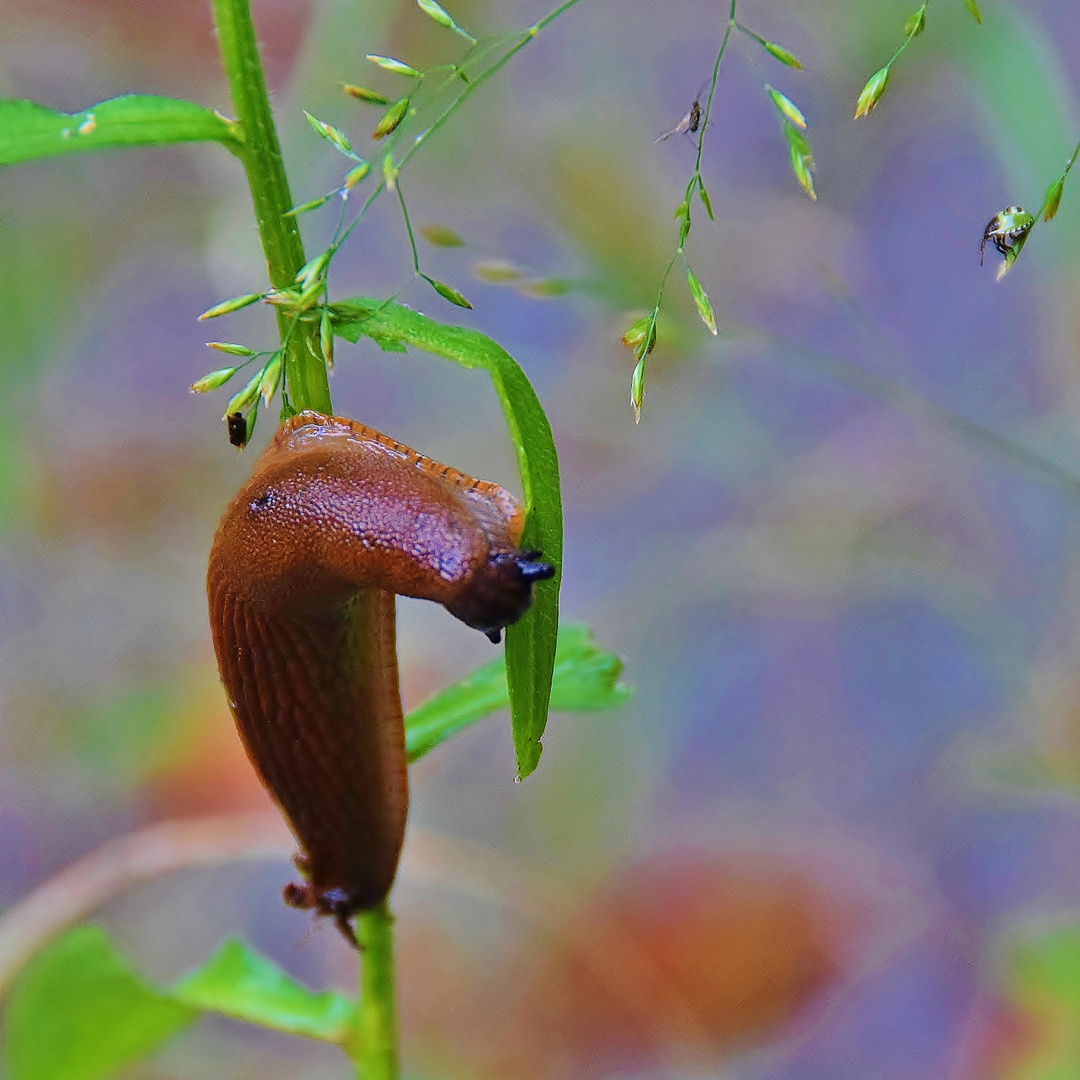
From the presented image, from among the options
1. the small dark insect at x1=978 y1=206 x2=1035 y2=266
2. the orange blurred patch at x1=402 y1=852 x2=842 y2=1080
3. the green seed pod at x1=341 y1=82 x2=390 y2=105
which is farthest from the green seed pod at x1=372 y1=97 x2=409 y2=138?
the orange blurred patch at x1=402 y1=852 x2=842 y2=1080

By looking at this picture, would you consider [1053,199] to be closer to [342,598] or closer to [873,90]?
[873,90]

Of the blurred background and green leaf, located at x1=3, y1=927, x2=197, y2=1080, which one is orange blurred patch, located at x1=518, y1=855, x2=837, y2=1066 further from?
green leaf, located at x1=3, y1=927, x2=197, y2=1080

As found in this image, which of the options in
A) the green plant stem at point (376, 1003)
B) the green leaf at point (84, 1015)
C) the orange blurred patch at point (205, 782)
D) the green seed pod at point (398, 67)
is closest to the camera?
the green seed pod at point (398, 67)

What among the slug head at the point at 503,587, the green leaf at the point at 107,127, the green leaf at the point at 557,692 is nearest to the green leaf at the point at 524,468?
the slug head at the point at 503,587

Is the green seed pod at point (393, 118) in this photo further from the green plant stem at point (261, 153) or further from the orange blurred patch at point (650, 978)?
the orange blurred patch at point (650, 978)

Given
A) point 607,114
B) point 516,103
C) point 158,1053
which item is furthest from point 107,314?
point 158,1053

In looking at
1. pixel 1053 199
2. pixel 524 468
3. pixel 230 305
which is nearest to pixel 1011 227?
pixel 1053 199

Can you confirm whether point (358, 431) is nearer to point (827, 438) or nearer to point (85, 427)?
point (827, 438)
